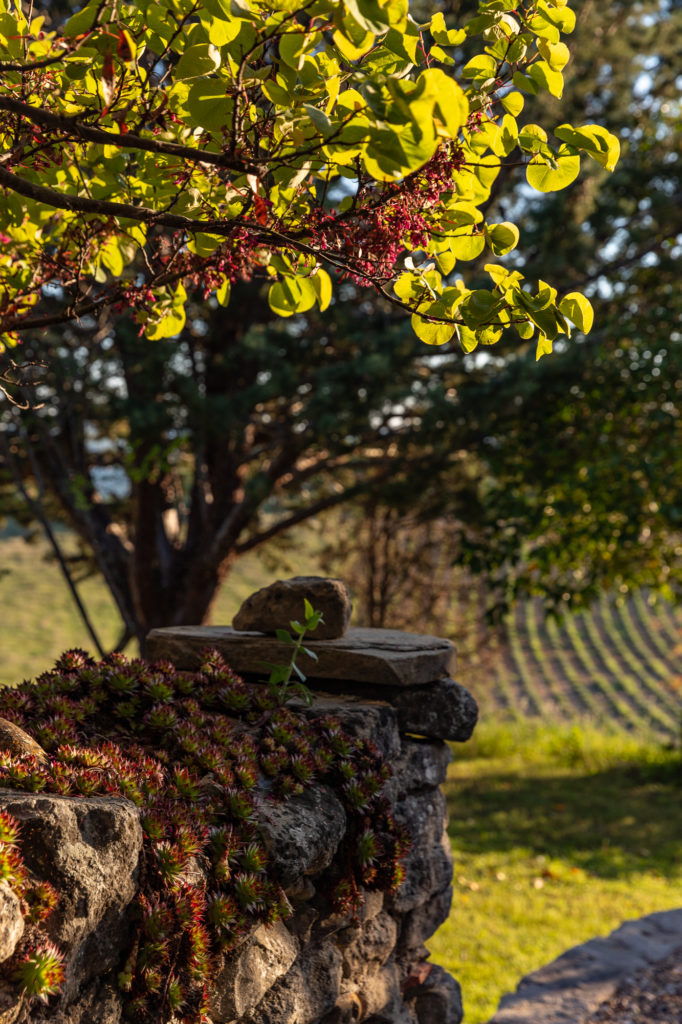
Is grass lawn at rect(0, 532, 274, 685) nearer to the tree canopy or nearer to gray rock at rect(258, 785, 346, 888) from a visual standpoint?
gray rock at rect(258, 785, 346, 888)

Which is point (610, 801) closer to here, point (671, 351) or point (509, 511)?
point (509, 511)

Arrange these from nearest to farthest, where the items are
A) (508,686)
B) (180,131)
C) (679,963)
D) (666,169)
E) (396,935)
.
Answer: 1. (180,131)
2. (396,935)
3. (679,963)
4. (666,169)
5. (508,686)

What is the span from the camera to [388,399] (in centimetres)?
623

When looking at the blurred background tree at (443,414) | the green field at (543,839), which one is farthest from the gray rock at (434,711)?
the blurred background tree at (443,414)

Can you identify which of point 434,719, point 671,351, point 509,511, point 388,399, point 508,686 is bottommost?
point 508,686

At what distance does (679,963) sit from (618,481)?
3.63 metres

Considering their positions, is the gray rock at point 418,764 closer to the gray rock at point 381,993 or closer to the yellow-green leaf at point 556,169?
the gray rock at point 381,993

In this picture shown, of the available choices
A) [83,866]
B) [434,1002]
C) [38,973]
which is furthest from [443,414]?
[38,973]

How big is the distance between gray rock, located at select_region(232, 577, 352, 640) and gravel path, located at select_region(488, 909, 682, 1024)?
221 cm

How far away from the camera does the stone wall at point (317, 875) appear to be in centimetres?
167

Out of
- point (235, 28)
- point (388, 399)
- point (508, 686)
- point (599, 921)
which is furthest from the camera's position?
point (508, 686)

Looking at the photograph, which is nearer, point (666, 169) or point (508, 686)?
point (666, 169)

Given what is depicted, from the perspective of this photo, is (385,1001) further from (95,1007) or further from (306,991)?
(95,1007)

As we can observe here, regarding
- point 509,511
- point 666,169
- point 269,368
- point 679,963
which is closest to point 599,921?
point 679,963
